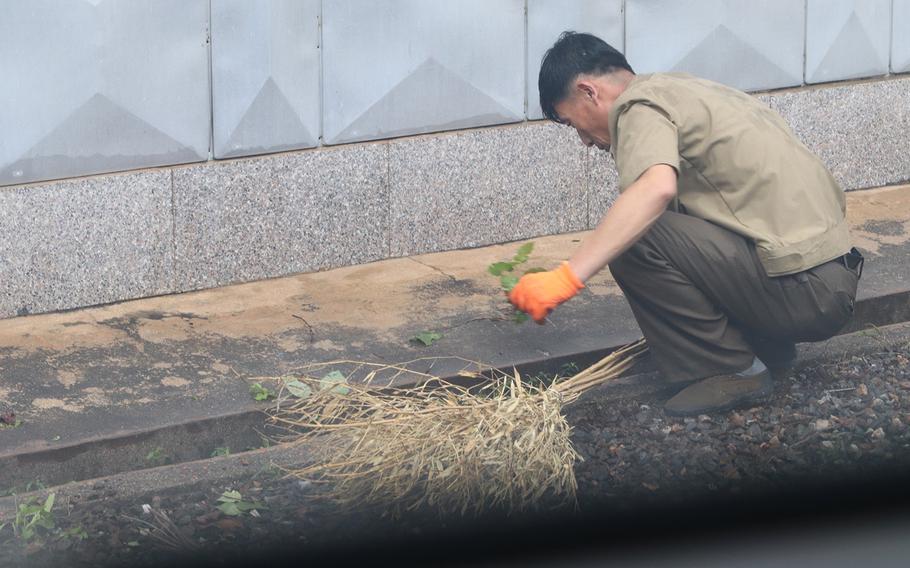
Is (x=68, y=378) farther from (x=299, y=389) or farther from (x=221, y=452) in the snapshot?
(x=299, y=389)

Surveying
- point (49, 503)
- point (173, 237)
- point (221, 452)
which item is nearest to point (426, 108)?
point (173, 237)

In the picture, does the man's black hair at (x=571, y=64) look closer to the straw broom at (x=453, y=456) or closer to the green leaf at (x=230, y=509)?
the straw broom at (x=453, y=456)

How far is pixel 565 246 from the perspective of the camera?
21.4 ft

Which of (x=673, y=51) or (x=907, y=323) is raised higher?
(x=673, y=51)

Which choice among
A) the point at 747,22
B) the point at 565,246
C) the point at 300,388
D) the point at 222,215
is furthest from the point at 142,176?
the point at 747,22

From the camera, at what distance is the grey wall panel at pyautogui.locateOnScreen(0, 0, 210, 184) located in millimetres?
5422

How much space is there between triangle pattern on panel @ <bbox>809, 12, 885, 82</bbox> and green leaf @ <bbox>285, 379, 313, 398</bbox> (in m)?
3.65

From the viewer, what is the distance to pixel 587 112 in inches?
179

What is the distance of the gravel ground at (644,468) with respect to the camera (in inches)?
156

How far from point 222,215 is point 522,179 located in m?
1.47

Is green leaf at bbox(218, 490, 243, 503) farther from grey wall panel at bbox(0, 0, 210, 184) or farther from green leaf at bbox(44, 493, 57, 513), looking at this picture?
grey wall panel at bbox(0, 0, 210, 184)

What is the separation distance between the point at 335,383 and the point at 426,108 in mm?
2213

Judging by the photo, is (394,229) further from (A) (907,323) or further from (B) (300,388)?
(A) (907,323)

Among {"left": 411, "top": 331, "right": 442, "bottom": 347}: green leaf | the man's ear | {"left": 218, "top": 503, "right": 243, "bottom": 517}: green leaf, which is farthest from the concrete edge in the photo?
the man's ear
